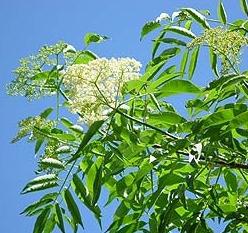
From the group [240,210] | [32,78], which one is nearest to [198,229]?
[240,210]

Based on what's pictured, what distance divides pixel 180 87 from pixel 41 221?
69cm

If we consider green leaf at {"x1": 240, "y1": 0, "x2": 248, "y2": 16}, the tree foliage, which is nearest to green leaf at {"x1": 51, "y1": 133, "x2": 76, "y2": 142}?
the tree foliage

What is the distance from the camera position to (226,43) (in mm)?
1926

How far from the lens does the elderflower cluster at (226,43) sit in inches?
75.8

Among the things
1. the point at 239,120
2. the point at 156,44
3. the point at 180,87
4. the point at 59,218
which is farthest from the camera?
the point at 156,44

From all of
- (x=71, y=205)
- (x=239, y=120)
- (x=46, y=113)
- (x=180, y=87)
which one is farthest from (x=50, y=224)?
(x=239, y=120)

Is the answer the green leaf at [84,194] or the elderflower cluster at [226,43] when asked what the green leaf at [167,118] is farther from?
the green leaf at [84,194]

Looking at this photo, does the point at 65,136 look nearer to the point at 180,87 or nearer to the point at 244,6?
the point at 180,87

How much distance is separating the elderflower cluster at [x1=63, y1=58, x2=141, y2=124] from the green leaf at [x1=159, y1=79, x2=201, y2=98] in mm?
115

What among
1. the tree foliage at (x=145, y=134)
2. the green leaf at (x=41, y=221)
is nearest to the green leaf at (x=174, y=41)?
the tree foliage at (x=145, y=134)

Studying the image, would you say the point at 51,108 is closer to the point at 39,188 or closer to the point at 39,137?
the point at 39,137

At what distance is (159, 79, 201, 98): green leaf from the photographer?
6.22 ft

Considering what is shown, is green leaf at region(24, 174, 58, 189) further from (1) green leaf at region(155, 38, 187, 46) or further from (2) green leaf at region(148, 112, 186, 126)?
(1) green leaf at region(155, 38, 187, 46)

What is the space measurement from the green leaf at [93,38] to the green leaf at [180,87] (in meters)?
0.42
